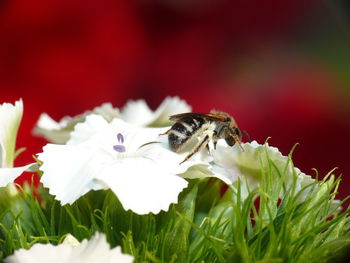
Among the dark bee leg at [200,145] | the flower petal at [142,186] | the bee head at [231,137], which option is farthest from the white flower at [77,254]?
the bee head at [231,137]

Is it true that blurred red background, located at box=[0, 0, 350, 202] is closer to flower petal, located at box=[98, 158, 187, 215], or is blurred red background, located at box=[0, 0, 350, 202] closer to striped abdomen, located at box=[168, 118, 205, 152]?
striped abdomen, located at box=[168, 118, 205, 152]

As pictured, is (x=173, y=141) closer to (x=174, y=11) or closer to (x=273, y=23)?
(x=174, y=11)

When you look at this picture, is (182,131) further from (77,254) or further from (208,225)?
(77,254)

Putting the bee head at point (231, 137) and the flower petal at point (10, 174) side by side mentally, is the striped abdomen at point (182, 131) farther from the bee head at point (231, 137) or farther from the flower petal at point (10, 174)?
the flower petal at point (10, 174)

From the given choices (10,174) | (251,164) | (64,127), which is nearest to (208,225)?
(251,164)

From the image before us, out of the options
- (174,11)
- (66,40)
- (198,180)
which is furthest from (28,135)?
(198,180)

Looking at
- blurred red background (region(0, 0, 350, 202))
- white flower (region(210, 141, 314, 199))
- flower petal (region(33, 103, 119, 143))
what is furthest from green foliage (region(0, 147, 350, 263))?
blurred red background (region(0, 0, 350, 202))
